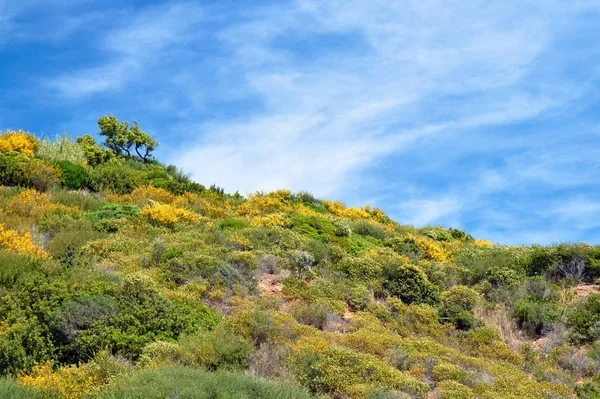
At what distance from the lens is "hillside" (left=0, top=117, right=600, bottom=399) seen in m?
8.51

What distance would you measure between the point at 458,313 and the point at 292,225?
659 centimetres

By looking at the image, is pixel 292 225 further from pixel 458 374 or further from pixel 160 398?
pixel 160 398

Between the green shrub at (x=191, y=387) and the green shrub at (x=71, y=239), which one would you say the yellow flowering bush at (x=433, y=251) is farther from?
the green shrub at (x=191, y=387)

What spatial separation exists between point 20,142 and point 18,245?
12038mm

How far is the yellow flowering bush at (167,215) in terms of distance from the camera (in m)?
16.9

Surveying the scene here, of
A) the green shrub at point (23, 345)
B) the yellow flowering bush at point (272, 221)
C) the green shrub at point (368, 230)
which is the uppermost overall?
the green shrub at point (368, 230)

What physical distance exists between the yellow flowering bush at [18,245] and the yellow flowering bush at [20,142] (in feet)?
33.7

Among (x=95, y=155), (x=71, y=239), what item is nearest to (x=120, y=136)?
(x=95, y=155)

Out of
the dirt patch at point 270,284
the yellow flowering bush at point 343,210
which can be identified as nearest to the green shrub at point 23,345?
the dirt patch at point 270,284

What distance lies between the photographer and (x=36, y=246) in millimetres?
13477

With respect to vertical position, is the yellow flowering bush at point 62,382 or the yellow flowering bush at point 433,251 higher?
the yellow flowering bush at point 433,251

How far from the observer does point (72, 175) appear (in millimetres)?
21656

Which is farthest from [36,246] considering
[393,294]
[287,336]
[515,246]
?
[515,246]

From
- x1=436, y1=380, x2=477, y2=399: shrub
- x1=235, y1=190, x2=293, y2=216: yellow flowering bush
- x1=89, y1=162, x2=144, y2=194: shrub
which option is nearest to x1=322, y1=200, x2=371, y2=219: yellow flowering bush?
x1=235, y1=190, x2=293, y2=216: yellow flowering bush
